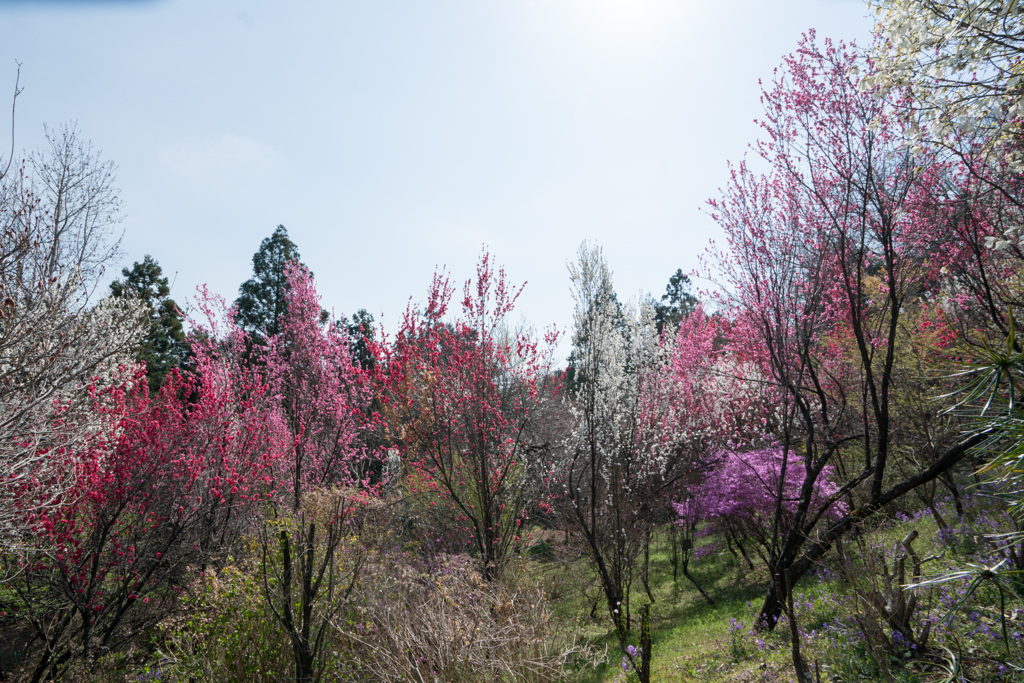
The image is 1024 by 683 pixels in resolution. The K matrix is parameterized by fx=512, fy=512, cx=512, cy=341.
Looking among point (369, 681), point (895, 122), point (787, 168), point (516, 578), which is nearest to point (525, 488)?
point (516, 578)

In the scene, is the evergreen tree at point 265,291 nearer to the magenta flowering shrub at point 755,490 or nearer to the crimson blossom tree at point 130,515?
the crimson blossom tree at point 130,515

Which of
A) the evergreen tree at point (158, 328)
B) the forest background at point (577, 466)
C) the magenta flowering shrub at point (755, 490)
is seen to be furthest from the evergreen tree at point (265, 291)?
the magenta flowering shrub at point (755, 490)

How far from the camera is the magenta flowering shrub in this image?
932cm

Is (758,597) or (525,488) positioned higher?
(525,488)

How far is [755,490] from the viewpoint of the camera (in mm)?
9352

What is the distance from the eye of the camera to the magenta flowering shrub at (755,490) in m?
9.32

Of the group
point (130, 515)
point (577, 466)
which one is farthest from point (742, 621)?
point (130, 515)

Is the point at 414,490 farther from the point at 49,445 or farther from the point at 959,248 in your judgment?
the point at 959,248

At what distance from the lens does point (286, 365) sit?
1252 cm

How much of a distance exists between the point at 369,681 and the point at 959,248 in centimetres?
837

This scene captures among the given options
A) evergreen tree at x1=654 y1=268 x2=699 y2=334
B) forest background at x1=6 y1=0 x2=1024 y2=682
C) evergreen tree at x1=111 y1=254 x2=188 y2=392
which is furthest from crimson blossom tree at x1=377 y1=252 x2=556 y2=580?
evergreen tree at x1=654 y1=268 x2=699 y2=334

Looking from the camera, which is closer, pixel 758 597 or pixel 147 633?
pixel 147 633

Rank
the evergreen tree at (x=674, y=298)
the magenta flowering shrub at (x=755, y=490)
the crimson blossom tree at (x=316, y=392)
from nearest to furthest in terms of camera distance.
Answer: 1. the magenta flowering shrub at (x=755, y=490)
2. the crimson blossom tree at (x=316, y=392)
3. the evergreen tree at (x=674, y=298)

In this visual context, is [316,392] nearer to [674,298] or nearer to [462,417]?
[462,417]
